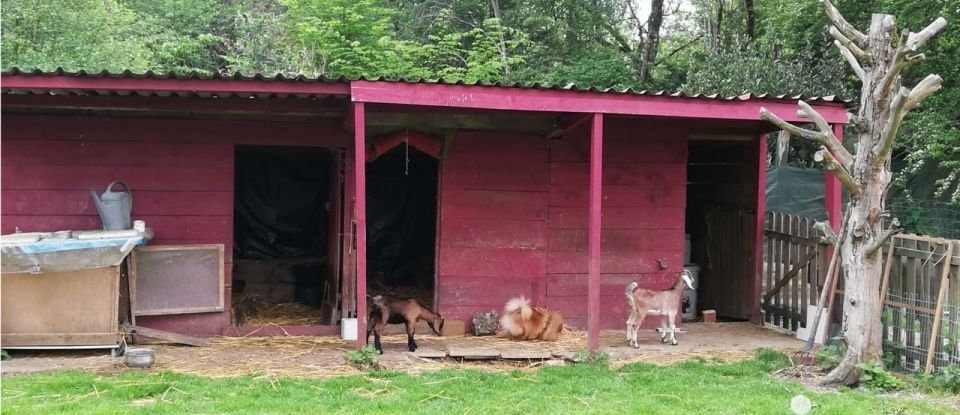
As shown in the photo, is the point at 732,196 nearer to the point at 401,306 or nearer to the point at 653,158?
the point at 653,158

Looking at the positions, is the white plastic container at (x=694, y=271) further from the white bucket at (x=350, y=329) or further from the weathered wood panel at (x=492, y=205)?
the white bucket at (x=350, y=329)

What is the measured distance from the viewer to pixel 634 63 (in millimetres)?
20609

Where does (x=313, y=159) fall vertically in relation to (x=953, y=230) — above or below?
above

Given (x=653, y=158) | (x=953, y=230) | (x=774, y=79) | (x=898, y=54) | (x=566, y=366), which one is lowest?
(x=566, y=366)

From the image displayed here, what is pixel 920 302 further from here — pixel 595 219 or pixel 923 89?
pixel 595 219

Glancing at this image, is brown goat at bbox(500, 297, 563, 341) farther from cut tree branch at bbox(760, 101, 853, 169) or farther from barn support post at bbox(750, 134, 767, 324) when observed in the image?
cut tree branch at bbox(760, 101, 853, 169)

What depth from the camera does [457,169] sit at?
27.2 feet

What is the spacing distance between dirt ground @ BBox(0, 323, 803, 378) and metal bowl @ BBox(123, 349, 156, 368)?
0.27 feet

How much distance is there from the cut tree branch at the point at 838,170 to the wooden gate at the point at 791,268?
2272 millimetres

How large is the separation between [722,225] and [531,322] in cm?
361

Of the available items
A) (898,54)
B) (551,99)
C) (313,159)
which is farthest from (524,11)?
(898,54)

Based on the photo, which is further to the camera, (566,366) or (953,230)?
(953,230)

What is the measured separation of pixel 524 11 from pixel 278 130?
1459 centimetres

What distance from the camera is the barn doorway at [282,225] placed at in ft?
33.6
